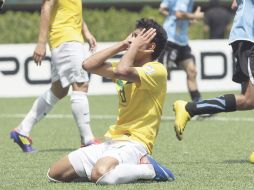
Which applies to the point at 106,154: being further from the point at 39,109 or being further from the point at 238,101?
the point at 39,109

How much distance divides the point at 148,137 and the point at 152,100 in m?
0.28

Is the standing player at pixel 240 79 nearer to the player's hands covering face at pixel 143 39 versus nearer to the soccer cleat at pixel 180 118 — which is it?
the soccer cleat at pixel 180 118

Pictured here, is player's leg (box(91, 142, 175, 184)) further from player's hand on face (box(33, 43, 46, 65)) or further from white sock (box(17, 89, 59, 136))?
white sock (box(17, 89, 59, 136))

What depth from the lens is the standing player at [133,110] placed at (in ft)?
23.9

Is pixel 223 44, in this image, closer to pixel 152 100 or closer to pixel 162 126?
pixel 162 126

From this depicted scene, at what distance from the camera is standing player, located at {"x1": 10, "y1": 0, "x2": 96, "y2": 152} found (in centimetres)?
996

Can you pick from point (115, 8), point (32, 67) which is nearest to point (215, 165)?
point (32, 67)

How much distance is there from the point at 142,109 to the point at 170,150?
107 inches

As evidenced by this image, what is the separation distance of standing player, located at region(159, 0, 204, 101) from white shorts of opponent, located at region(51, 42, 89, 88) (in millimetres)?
4593

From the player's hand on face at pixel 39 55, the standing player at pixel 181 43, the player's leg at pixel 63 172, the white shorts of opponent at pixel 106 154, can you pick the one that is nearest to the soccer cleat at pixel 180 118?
the white shorts of opponent at pixel 106 154

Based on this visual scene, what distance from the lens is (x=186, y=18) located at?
1484 cm

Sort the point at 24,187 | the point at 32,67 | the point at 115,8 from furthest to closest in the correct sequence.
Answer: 1. the point at 115,8
2. the point at 32,67
3. the point at 24,187

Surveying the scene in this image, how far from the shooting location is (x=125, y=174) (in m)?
7.16

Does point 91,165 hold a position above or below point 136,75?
below
